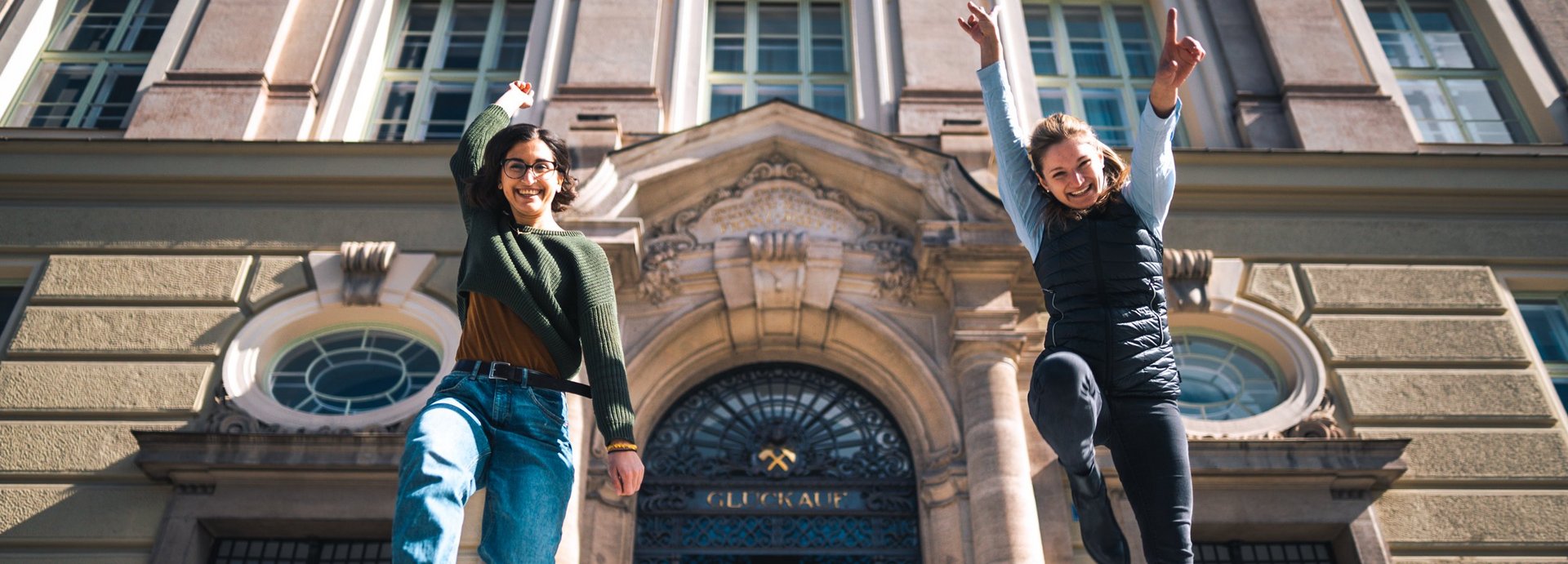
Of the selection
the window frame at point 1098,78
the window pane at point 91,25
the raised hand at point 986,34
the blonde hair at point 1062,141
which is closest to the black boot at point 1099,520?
the blonde hair at point 1062,141

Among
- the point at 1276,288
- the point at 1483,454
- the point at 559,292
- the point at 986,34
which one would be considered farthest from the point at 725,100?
the point at 559,292

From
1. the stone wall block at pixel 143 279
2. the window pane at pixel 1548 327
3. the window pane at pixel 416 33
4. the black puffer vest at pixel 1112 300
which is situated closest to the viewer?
the black puffer vest at pixel 1112 300

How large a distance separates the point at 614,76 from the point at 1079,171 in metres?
8.15

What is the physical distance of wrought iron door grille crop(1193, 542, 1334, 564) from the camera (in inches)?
358

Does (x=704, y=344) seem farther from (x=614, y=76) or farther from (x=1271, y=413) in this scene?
(x=1271, y=413)

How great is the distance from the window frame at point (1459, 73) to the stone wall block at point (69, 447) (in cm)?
1193

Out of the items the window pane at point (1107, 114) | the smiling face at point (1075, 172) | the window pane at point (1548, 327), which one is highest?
the window pane at point (1107, 114)

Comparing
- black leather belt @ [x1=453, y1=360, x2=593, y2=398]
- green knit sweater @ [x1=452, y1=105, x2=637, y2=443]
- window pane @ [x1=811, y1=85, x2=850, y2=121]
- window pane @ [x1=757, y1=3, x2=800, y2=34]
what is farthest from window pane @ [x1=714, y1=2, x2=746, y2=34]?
black leather belt @ [x1=453, y1=360, x2=593, y2=398]

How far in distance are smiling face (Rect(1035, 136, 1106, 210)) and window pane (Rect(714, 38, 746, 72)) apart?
887 cm

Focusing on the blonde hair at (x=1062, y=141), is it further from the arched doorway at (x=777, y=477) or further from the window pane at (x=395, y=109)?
the window pane at (x=395, y=109)

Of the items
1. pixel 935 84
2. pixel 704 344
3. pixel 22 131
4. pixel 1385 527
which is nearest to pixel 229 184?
pixel 22 131

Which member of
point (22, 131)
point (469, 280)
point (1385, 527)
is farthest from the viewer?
point (22, 131)

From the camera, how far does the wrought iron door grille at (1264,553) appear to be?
29.8ft

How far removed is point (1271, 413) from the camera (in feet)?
31.2
